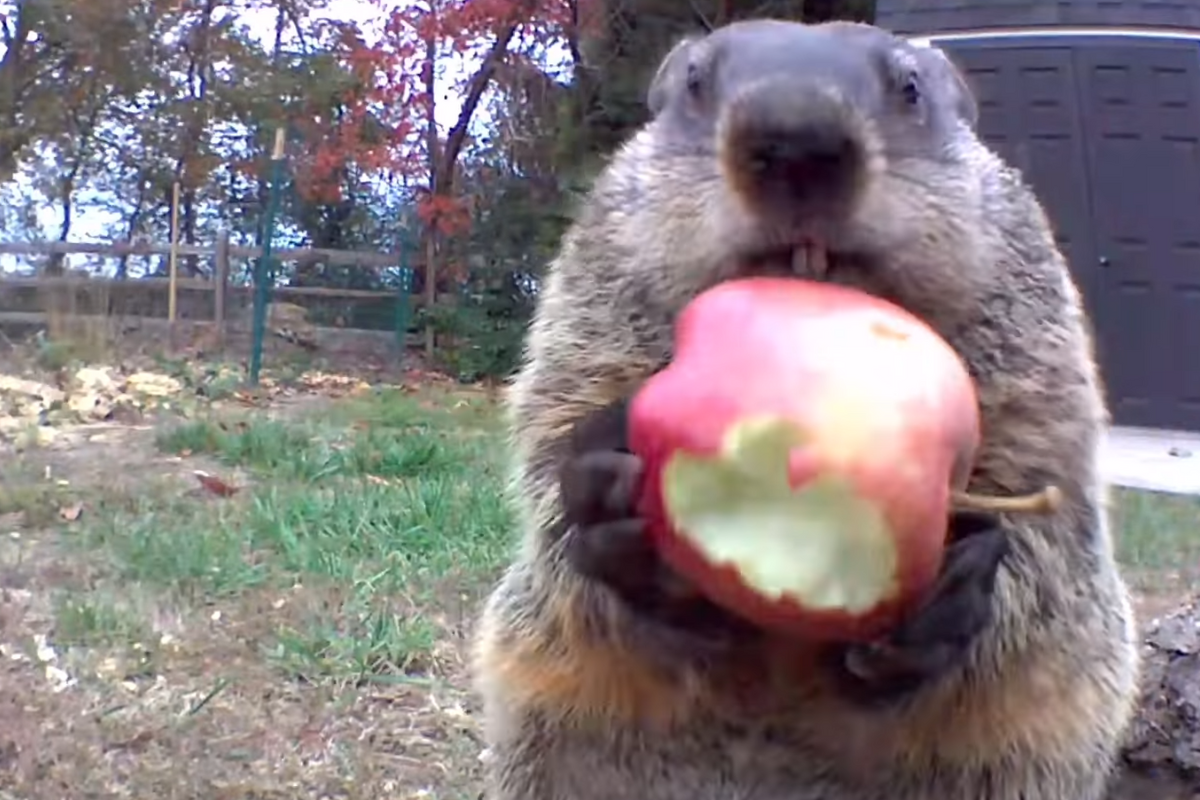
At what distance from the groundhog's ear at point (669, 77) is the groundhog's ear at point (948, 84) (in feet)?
1.09

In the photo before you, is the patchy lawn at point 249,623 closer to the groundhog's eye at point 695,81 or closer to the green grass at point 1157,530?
the groundhog's eye at point 695,81

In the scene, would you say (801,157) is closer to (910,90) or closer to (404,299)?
(910,90)

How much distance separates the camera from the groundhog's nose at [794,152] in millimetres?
1846

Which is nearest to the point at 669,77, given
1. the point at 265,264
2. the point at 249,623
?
the point at 249,623

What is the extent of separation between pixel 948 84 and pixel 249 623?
317 cm

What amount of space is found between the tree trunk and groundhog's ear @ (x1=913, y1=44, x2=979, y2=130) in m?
1.11

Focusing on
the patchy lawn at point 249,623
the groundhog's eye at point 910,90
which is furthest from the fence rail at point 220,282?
the groundhog's eye at point 910,90

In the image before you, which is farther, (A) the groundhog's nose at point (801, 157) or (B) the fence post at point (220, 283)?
(B) the fence post at point (220, 283)

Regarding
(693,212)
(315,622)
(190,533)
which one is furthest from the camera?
(190,533)

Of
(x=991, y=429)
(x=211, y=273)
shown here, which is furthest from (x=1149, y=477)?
(x=211, y=273)

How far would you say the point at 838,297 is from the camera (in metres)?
1.97

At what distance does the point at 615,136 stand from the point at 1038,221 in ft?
38.7

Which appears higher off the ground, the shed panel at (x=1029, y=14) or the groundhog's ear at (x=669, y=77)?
the shed panel at (x=1029, y=14)

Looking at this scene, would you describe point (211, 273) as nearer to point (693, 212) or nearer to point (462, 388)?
point (462, 388)
